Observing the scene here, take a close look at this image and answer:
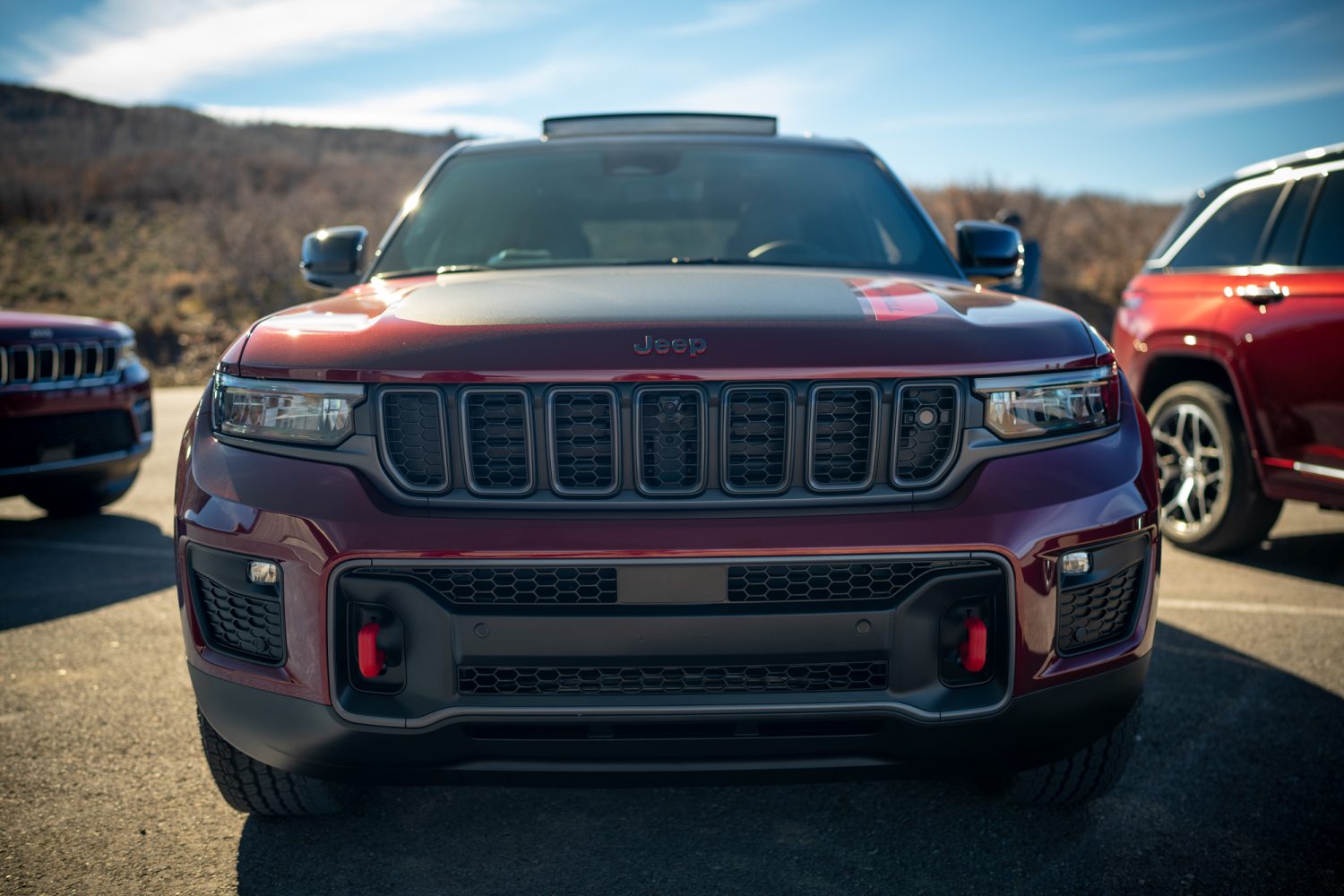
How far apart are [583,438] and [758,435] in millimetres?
342

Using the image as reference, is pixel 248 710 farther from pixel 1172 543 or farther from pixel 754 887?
pixel 1172 543

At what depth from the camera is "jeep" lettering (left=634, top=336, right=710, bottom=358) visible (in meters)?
2.01

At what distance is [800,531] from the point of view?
6.34 feet

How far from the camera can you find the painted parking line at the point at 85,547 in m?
5.36

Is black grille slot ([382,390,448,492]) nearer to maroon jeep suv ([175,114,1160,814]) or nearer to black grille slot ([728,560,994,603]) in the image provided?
maroon jeep suv ([175,114,1160,814])

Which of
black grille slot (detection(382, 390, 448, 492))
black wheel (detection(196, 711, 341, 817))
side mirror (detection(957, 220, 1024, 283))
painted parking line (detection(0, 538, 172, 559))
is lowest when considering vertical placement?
painted parking line (detection(0, 538, 172, 559))

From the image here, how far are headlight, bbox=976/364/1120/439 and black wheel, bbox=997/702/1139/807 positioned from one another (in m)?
0.73

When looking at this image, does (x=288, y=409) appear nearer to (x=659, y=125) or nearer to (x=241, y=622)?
(x=241, y=622)

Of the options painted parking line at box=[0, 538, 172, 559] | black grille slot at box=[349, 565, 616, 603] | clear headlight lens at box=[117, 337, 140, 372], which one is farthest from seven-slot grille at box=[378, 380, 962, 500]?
clear headlight lens at box=[117, 337, 140, 372]

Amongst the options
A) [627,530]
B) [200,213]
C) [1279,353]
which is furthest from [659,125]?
[200,213]

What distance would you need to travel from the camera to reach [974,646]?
1.98 meters

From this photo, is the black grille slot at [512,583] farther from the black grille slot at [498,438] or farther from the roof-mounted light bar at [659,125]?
the roof-mounted light bar at [659,125]

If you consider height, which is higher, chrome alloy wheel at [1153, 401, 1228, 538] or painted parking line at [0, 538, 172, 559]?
chrome alloy wheel at [1153, 401, 1228, 538]

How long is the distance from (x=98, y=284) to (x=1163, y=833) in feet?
123
